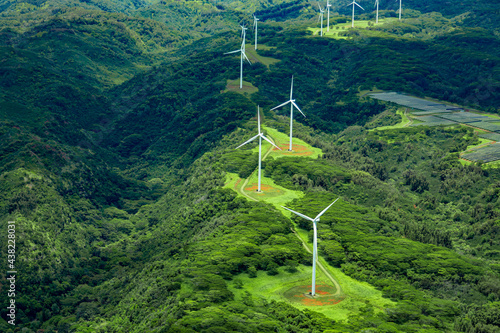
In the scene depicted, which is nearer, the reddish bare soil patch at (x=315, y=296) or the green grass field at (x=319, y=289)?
the green grass field at (x=319, y=289)

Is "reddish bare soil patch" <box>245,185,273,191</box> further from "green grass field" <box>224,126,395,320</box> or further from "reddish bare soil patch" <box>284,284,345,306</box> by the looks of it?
"reddish bare soil patch" <box>284,284,345,306</box>

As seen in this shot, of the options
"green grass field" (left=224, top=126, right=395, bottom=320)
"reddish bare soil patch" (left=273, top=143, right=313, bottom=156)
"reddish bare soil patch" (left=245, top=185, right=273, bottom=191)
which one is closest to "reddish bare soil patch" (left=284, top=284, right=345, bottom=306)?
"green grass field" (left=224, top=126, right=395, bottom=320)

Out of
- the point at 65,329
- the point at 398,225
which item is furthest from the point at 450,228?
the point at 65,329

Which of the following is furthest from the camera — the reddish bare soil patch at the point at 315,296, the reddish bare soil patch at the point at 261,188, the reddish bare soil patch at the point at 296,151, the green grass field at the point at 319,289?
the reddish bare soil patch at the point at 296,151

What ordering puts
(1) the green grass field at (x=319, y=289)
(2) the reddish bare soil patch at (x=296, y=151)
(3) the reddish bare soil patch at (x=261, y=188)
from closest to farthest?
(1) the green grass field at (x=319, y=289) → (3) the reddish bare soil patch at (x=261, y=188) → (2) the reddish bare soil patch at (x=296, y=151)

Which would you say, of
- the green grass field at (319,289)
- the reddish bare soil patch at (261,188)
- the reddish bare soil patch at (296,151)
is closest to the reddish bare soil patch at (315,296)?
the green grass field at (319,289)

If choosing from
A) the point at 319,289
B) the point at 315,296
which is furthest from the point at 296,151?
the point at 315,296

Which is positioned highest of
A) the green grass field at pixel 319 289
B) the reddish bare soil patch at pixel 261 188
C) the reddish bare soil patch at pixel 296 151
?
the reddish bare soil patch at pixel 296 151

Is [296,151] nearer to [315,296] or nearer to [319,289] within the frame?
[319,289]

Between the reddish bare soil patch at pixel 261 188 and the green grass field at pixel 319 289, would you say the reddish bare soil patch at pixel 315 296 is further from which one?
the reddish bare soil patch at pixel 261 188

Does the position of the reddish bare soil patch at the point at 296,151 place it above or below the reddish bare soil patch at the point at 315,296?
above

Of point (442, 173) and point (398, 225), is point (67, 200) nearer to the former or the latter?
point (398, 225)
